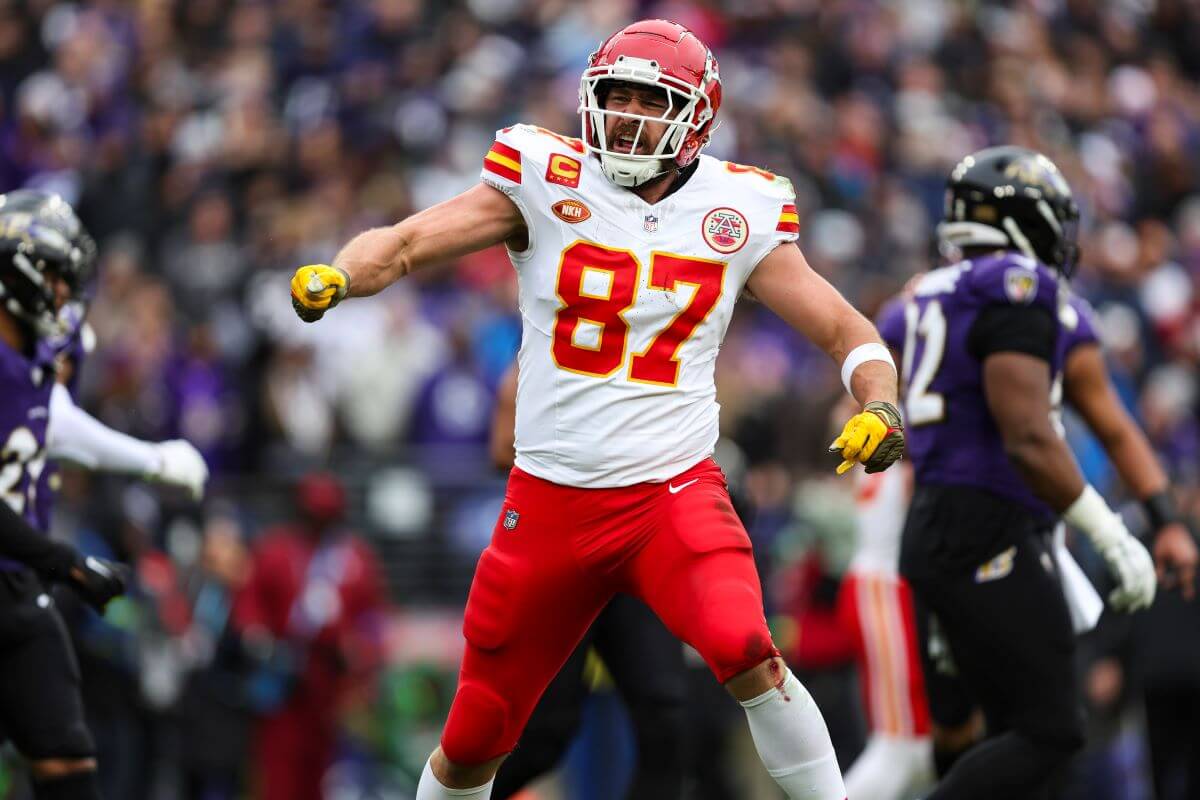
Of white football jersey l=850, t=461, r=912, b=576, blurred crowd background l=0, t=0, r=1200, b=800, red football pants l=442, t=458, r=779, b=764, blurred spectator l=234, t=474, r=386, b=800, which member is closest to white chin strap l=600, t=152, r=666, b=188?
red football pants l=442, t=458, r=779, b=764

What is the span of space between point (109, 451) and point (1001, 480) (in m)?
2.99

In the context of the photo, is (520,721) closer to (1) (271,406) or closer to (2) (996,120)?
(1) (271,406)

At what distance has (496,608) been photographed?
16.9ft

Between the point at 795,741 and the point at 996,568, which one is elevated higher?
the point at 795,741

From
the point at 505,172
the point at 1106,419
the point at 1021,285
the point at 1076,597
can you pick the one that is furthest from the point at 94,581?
the point at 1106,419

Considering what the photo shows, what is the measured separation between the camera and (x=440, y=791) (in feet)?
17.4

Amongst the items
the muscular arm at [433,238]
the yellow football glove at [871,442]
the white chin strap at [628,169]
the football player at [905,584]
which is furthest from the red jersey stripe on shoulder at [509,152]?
the football player at [905,584]

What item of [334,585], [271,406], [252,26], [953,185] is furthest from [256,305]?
[953,185]

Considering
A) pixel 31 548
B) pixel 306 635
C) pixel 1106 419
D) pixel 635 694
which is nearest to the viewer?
pixel 31 548

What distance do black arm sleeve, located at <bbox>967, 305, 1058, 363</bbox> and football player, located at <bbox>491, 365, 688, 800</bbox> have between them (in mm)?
1545

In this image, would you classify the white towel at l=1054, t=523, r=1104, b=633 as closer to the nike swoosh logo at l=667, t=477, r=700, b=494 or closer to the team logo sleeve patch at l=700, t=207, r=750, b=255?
the nike swoosh logo at l=667, t=477, r=700, b=494

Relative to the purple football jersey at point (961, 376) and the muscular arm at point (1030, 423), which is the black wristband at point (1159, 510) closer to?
the purple football jersey at point (961, 376)

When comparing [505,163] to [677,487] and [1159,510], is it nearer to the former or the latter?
[677,487]

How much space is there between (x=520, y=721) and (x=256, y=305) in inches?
A: 273
